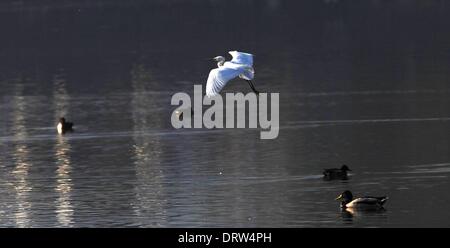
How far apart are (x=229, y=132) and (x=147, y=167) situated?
26.1 feet

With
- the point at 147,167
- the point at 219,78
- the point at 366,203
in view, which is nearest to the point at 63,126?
the point at 147,167

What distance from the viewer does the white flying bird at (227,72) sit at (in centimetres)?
3622

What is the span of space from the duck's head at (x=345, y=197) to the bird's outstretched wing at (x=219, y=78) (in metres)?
3.87

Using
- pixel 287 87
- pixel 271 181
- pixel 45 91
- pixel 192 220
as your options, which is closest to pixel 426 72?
pixel 287 87

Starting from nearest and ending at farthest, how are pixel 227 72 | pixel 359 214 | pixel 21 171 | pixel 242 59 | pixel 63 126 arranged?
1. pixel 359 214
2. pixel 227 72
3. pixel 242 59
4. pixel 21 171
5. pixel 63 126

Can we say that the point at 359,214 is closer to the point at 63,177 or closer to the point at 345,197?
the point at 345,197

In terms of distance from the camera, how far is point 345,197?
3756 centimetres

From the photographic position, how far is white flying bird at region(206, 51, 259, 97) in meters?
36.2

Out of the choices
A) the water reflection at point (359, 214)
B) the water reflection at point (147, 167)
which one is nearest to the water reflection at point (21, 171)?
the water reflection at point (147, 167)

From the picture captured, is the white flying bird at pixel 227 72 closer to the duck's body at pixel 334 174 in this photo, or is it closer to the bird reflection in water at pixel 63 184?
the bird reflection in water at pixel 63 184

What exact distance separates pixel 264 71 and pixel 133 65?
12947mm

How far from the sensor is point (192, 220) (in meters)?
36.0

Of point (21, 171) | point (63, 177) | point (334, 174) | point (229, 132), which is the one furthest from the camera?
point (229, 132)
